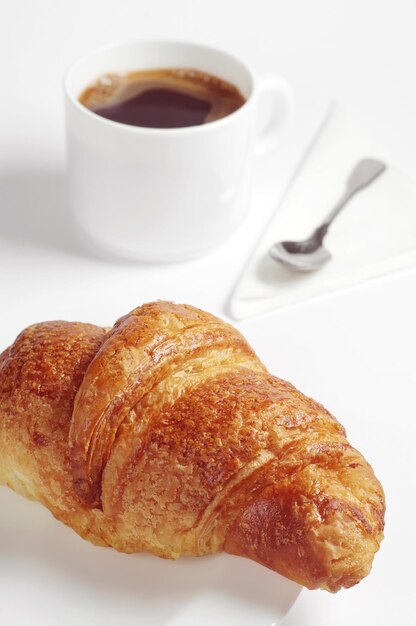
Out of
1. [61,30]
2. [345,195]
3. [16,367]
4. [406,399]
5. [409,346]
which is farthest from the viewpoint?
[61,30]

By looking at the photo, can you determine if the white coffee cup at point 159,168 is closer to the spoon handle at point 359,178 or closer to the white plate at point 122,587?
the spoon handle at point 359,178

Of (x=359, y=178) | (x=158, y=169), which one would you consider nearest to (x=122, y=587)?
(x=158, y=169)

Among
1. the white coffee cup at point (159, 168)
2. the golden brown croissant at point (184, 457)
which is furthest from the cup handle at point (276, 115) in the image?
the golden brown croissant at point (184, 457)

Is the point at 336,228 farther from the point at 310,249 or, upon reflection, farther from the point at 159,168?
the point at 159,168

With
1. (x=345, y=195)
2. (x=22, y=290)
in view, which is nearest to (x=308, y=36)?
(x=345, y=195)

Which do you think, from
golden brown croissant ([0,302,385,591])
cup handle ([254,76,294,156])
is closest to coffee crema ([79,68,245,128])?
cup handle ([254,76,294,156])

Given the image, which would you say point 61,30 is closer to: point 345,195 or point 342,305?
point 345,195
